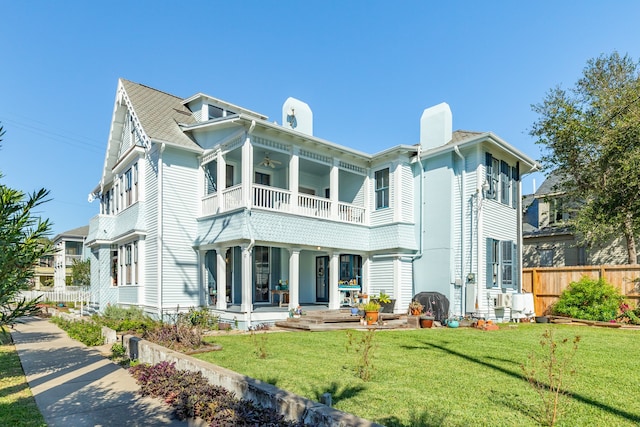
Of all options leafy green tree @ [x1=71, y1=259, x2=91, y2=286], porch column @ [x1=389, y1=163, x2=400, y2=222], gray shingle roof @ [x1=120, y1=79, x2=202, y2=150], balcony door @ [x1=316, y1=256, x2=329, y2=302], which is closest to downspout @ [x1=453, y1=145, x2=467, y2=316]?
porch column @ [x1=389, y1=163, x2=400, y2=222]

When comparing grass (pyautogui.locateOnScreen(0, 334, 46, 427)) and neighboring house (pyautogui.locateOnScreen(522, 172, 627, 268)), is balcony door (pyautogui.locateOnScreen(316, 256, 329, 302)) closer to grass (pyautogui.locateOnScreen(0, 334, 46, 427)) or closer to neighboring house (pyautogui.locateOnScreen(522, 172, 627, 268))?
grass (pyautogui.locateOnScreen(0, 334, 46, 427))

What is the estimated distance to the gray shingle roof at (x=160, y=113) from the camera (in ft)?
46.2

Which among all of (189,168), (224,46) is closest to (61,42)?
(224,46)

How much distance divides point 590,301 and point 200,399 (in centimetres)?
1409

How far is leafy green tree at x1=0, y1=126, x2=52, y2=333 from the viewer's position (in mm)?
2926

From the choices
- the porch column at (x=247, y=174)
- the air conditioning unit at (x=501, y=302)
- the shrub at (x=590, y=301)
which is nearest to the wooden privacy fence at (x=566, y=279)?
the shrub at (x=590, y=301)

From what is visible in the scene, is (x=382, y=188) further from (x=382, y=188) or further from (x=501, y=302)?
(x=501, y=302)

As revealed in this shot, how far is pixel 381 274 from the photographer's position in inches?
612

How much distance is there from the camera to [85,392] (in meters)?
6.16

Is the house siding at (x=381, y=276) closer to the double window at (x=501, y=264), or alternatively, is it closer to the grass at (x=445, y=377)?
the double window at (x=501, y=264)

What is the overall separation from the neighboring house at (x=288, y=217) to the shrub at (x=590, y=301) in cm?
197

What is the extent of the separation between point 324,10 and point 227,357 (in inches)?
514

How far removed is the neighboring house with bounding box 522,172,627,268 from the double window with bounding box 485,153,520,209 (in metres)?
6.71

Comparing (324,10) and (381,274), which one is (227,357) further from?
(324,10)
